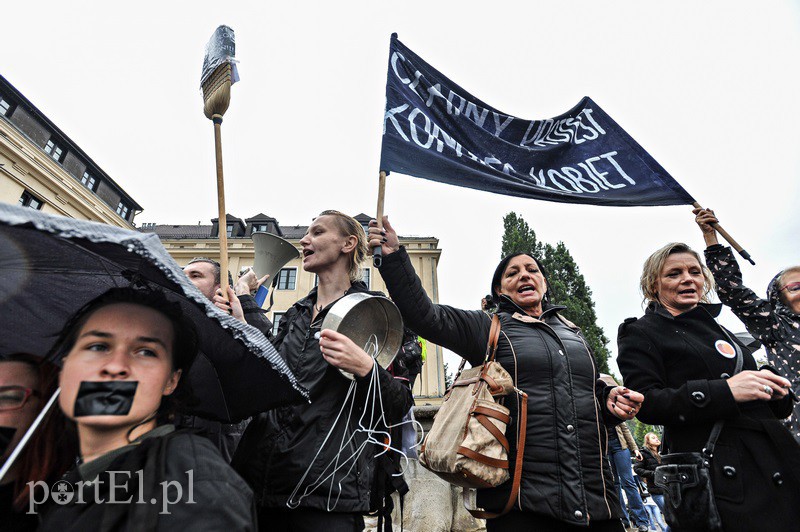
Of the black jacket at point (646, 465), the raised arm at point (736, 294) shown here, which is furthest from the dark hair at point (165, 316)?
the black jacket at point (646, 465)

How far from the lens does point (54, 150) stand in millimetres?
25906

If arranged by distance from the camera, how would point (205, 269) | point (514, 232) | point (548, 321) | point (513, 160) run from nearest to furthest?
1. point (548, 321)
2. point (205, 269)
3. point (513, 160)
4. point (514, 232)

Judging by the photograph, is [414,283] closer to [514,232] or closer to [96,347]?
[96,347]

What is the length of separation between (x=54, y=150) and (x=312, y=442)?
31718 mm

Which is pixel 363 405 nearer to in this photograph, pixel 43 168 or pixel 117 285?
pixel 117 285

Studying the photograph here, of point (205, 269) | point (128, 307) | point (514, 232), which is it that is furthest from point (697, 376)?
point (514, 232)

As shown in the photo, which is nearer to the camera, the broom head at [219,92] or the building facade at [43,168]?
the broom head at [219,92]

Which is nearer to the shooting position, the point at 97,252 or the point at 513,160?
the point at 97,252

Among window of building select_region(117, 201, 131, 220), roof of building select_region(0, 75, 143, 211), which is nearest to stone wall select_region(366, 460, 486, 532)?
roof of building select_region(0, 75, 143, 211)

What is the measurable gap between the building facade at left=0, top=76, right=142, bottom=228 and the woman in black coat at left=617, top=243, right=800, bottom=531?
2567cm

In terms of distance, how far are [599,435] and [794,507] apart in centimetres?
79

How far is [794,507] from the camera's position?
76.8 inches

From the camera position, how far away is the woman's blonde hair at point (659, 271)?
9.02 feet

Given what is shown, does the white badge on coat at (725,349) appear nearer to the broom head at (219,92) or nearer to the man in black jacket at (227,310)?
the man in black jacket at (227,310)
